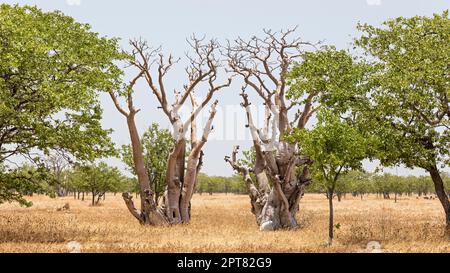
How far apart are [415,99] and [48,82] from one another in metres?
16.7

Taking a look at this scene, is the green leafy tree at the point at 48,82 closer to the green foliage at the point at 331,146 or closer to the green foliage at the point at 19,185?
the green foliage at the point at 19,185

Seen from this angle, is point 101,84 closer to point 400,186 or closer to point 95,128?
point 95,128

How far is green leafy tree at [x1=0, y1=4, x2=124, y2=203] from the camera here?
19.2 meters

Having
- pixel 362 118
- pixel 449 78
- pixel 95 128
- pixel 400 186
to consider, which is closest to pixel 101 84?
Answer: pixel 95 128

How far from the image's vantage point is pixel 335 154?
68.0 ft

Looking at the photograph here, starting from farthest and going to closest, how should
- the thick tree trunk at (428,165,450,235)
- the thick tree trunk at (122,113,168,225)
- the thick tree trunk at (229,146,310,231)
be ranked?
the thick tree trunk at (122,113,168,225) → the thick tree trunk at (229,146,310,231) → the thick tree trunk at (428,165,450,235)

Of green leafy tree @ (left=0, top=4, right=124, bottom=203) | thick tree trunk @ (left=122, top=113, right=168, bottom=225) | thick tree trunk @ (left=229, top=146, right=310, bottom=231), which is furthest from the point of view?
thick tree trunk @ (left=122, top=113, right=168, bottom=225)

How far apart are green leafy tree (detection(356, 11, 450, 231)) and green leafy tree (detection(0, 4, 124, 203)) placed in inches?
535

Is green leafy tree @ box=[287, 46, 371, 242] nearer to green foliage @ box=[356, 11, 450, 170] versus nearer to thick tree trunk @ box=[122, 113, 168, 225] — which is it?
green foliage @ box=[356, 11, 450, 170]

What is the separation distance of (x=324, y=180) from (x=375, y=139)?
3.05m

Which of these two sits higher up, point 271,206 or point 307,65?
point 307,65

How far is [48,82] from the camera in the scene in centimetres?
1955

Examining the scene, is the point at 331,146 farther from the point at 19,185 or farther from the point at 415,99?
the point at 19,185

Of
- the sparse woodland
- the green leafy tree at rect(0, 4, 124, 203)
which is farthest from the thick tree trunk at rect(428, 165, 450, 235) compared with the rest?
the green leafy tree at rect(0, 4, 124, 203)
